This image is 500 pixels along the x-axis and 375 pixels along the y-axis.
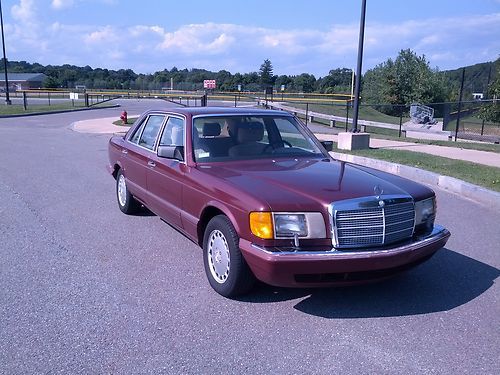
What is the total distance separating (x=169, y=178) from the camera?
5.16m

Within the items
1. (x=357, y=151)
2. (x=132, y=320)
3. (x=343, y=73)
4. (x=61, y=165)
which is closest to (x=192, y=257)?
(x=132, y=320)

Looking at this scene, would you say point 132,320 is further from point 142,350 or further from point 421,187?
point 421,187

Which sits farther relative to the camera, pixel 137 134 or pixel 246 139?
pixel 137 134


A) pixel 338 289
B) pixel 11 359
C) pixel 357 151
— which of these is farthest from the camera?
pixel 357 151

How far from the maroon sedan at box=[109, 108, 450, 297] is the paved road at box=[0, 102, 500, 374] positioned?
0.34m

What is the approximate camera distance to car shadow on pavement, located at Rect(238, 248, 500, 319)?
4.03 metres

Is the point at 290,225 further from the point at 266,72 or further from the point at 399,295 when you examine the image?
the point at 266,72

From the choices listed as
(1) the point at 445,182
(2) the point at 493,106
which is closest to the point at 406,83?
(2) the point at 493,106

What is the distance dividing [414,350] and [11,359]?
2653 millimetres

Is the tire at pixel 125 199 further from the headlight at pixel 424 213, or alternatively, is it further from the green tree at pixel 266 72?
the green tree at pixel 266 72

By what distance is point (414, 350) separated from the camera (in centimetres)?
340

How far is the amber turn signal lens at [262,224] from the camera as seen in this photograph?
3725mm

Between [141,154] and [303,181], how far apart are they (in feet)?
8.37

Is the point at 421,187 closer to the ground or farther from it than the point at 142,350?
farther from it
